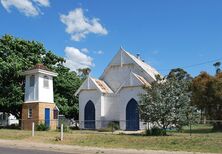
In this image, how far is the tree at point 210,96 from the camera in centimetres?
3597

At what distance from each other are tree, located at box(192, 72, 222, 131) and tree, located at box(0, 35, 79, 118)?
16108 mm

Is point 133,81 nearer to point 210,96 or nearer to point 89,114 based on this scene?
point 89,114

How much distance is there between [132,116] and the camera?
40.1m

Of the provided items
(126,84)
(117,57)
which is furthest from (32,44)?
(126,84)

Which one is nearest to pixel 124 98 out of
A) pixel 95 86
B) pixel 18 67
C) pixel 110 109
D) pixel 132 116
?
pixel 132 116

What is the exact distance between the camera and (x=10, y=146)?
25125mm

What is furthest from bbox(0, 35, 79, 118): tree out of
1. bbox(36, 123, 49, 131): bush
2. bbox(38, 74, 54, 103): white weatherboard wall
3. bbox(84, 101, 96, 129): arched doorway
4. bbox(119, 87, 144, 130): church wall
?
bbox(119, 87, 144, 130): church wall

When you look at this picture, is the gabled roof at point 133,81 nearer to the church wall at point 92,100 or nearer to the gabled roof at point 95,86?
the gabled roof at point 95,86

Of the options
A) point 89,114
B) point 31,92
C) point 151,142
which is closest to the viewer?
point 151,142

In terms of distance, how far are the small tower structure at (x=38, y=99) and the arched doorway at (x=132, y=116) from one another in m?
7.01

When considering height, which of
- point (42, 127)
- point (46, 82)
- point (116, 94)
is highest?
point (46, 82)

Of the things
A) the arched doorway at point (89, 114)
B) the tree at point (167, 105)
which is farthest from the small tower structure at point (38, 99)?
the tree at point (167, 105)

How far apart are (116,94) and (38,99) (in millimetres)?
7807

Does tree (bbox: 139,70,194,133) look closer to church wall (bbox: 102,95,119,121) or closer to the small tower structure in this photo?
church wall (bbox: 102,95,119,121)
